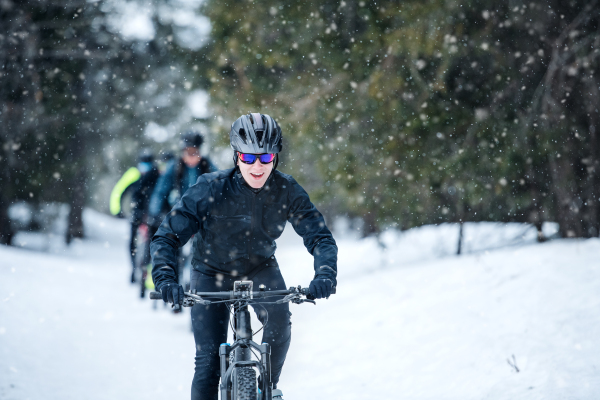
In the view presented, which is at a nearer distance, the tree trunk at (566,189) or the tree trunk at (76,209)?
the tree trunk at (566,189)

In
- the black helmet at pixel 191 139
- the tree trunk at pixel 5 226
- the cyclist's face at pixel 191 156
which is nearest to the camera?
the black helmet at pixel 191 139

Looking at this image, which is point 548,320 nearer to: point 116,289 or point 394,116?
point 394,116

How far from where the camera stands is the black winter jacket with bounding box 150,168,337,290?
3219mm

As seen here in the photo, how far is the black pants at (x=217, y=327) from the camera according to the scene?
124 inches

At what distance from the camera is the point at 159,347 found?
6.65m

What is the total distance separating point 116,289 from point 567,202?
8.81m

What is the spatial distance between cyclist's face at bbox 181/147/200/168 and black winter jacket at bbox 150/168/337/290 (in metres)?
3.76

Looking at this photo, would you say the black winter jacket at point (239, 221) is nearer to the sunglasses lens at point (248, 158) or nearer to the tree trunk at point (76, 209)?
the sunglasses lens at point (248, 158)

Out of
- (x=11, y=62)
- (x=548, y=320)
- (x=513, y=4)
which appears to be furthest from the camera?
Answer: (x=11, y=62)

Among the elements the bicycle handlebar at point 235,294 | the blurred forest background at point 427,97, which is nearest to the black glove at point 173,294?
the bicycle handlebar at point 235,294

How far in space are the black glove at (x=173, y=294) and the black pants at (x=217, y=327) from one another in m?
0.62

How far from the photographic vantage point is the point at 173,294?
2621 mm

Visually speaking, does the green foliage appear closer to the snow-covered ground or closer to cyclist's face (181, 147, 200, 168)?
the snow-covered ground

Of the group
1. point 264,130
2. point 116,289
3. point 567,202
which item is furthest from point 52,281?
point 567,202
